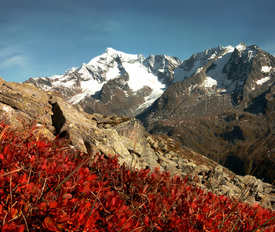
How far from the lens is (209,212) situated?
3744mm

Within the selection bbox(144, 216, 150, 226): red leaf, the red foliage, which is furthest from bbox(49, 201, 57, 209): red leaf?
bbox(144, 216, 150, 226): red leaf

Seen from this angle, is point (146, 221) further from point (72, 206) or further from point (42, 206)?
point (42, 206)

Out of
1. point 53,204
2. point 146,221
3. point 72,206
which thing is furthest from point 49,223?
point 146,221

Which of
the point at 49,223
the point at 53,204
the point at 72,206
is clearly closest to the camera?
the point at 49,223

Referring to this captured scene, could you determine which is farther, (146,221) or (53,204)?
(146,221)

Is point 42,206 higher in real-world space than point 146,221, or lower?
higher

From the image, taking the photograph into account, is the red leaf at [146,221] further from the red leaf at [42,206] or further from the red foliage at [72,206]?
the red leaf at [42,206]

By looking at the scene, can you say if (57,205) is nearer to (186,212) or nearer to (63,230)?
(63,230)

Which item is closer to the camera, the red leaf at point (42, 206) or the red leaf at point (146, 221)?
the red leaf at point (42, 206)

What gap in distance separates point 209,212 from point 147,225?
1.40 meters

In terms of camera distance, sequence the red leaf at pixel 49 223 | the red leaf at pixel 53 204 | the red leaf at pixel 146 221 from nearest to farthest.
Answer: the red leaf at pixel 49 223, the red leaf at pixel 53 204, the red leaf at pixel 146 221

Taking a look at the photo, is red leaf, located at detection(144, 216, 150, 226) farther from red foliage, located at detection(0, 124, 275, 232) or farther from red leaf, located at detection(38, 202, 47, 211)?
red leaf, located at detection(38, 202, 47, 211)

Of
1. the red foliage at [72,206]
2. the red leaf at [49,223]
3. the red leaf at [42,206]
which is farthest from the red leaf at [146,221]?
the red leaf at [42,206]

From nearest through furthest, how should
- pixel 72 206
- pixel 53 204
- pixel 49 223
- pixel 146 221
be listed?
1. pixel 49 223
2. pixel 53 204
3. pixel 72 206
4. pixel 146 221
